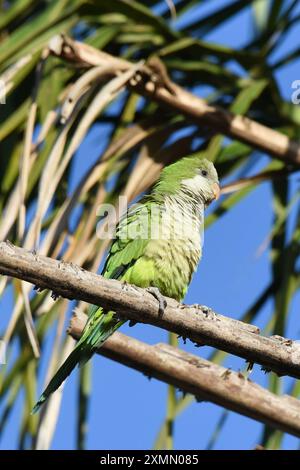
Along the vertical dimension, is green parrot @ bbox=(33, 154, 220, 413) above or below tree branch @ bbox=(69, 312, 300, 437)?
above

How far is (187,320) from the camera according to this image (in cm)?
268

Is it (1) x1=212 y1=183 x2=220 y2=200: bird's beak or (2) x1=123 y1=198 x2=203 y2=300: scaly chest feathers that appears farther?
(1) x1=212 y1=183 x2=220 y2=200: bird's beak

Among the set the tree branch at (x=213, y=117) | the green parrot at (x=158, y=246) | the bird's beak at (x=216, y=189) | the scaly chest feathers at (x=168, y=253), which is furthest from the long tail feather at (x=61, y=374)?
the tree branch at (x=213, y=117)

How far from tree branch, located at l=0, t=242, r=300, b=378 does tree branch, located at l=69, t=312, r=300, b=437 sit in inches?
17.6

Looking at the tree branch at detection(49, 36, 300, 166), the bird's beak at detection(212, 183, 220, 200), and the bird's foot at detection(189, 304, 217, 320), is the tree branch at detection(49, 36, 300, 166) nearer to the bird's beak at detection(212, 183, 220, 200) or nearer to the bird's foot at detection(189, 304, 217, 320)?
the bird's beak at detection(212, 183, 220, 200)

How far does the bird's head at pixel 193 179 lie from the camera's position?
390 centimetres

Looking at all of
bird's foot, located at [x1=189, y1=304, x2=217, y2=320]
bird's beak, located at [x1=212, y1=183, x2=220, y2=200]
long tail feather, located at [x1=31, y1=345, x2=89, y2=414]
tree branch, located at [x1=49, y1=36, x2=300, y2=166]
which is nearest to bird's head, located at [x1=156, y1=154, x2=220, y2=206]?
bird's beak, located at [x1=212, y1=183, x2=220, y2=200]

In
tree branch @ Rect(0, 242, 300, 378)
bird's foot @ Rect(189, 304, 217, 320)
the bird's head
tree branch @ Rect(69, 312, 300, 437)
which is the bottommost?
tree branch @ Rect(0, 242, 300, 378)

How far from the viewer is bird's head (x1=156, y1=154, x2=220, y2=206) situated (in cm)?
390

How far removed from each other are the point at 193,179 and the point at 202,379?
1010 mm

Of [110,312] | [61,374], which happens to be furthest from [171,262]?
[61,374]

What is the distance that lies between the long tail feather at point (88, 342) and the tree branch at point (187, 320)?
0.60 metres

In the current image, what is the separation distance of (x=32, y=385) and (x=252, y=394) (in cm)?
94

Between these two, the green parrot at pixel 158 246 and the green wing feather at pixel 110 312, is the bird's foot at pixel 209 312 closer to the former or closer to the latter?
the green wing feather at pixel 110 312
